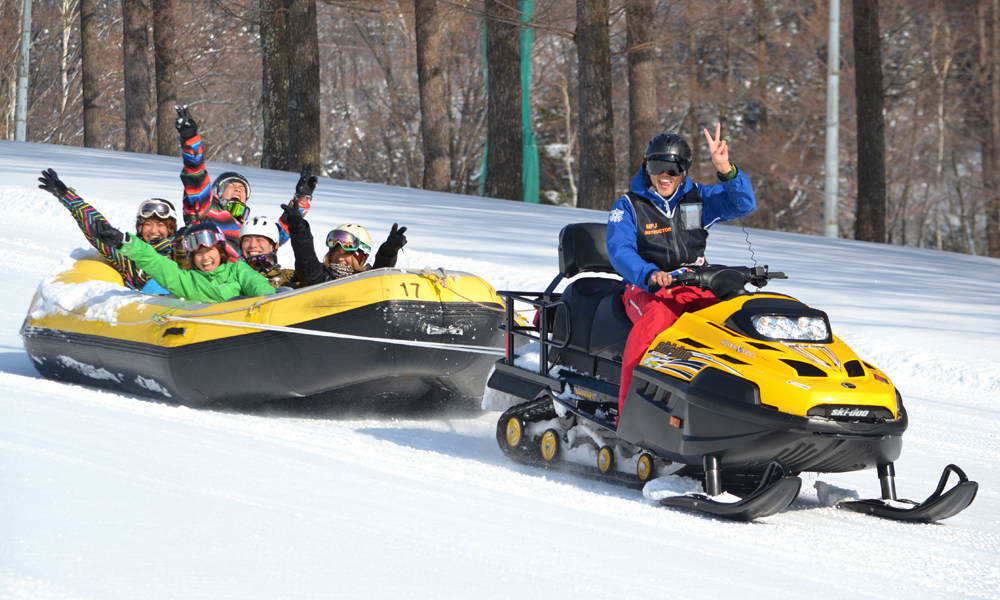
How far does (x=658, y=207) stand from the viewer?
4812 mm

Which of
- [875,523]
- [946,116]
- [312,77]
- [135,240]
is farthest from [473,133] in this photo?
[875,523]

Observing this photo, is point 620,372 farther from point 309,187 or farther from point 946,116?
point 946,116

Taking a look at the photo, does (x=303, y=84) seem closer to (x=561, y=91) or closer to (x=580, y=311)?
(x=580, y=311)

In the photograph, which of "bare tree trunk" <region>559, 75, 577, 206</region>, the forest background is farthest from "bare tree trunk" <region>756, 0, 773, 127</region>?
"bare tree trunk" <region>559, 75, 577, 206</region>

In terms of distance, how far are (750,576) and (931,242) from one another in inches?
1127

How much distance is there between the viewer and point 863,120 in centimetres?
1688

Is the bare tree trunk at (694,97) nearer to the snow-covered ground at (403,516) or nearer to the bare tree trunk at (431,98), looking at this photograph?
the bare tree trunk at (431,98)

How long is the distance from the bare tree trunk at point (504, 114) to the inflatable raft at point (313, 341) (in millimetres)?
11697

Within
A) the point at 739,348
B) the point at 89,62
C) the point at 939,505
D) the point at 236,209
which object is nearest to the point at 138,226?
the point at 236,209

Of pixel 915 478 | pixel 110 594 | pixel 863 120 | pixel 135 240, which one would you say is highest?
pixel 863 120

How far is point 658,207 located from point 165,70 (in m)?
21.4

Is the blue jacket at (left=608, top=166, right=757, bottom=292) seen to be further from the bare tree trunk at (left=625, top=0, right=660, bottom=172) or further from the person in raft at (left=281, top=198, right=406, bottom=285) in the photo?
the bare tree trunk at (left=625, top=0, right=660, bottom=172)

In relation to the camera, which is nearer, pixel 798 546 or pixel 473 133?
pixel 798 546

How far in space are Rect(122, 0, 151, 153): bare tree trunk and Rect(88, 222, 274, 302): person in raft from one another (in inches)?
741
